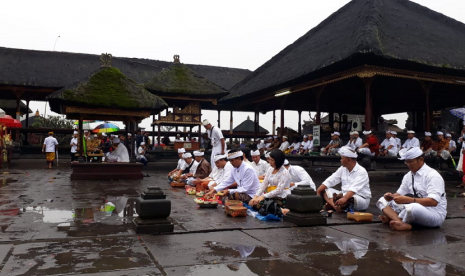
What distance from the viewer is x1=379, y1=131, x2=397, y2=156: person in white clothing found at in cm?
1368

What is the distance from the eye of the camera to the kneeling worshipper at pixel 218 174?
8.02 metres

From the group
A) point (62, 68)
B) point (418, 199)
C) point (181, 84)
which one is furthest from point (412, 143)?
point (62, 68)

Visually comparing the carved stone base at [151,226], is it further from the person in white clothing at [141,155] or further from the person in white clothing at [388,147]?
the person in white clothing at [141,155]

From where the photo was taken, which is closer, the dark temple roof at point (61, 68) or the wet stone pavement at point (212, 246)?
the wet stone pavement at point (212, 246)

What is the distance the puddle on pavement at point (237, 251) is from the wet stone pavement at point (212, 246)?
0.01 metres

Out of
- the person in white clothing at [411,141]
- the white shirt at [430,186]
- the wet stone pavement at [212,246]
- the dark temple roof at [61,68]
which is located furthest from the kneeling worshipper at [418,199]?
the dark temple roof at [61,68]

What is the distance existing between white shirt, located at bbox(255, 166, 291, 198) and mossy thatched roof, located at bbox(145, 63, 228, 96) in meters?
15.1

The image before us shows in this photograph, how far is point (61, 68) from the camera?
25938mm

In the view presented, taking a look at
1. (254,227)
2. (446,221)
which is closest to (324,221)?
(254,227)

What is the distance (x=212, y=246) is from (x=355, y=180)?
3173 mm

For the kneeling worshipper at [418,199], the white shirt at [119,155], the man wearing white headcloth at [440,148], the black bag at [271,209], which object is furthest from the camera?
the man wearing white headcloth at [440,148]

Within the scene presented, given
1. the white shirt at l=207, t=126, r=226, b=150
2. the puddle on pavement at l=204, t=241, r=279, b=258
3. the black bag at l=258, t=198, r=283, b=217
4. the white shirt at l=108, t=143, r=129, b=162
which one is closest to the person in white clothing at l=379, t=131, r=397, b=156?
the white shirt at l=207, t=126, r=226, b=150

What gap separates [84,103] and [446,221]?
11.0 m

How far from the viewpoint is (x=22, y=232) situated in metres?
5.00
